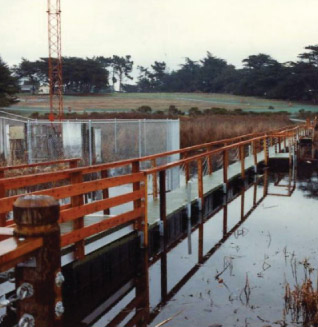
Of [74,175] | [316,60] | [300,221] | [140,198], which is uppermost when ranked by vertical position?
[316,60]

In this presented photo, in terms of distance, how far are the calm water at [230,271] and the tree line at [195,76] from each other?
5500cm

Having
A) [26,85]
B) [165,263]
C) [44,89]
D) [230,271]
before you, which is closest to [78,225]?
[165,263]

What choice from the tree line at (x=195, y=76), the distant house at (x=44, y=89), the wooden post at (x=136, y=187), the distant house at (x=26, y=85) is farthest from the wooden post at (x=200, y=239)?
the distant house at (x=44, y=89)

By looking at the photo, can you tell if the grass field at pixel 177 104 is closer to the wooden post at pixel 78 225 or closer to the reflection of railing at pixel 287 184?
the reflection of railing at pixel 287 184

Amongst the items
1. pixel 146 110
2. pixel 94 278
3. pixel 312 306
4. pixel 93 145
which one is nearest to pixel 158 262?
pixel 94 278

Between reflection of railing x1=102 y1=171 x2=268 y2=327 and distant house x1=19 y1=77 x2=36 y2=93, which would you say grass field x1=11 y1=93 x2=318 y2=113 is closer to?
distant house x1=19 y1=77 x2=36 y2=93

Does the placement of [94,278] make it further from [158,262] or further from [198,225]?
[198,225]

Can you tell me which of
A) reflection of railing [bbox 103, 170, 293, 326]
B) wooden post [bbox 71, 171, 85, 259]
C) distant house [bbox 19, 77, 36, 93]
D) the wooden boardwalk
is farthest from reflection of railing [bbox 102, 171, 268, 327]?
distant house [bbox 19, 77, 36, 93]

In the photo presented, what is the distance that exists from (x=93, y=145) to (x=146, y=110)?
1925 inches

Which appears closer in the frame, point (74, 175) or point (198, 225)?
point (74, 175)

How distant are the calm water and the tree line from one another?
54996 mm

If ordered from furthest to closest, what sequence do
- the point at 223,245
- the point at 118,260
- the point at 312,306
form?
the point at 223,245 < the point at 118,260 < the point at 312,306

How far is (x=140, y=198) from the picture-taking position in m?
8.59

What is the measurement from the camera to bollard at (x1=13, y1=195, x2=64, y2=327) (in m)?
3.03
